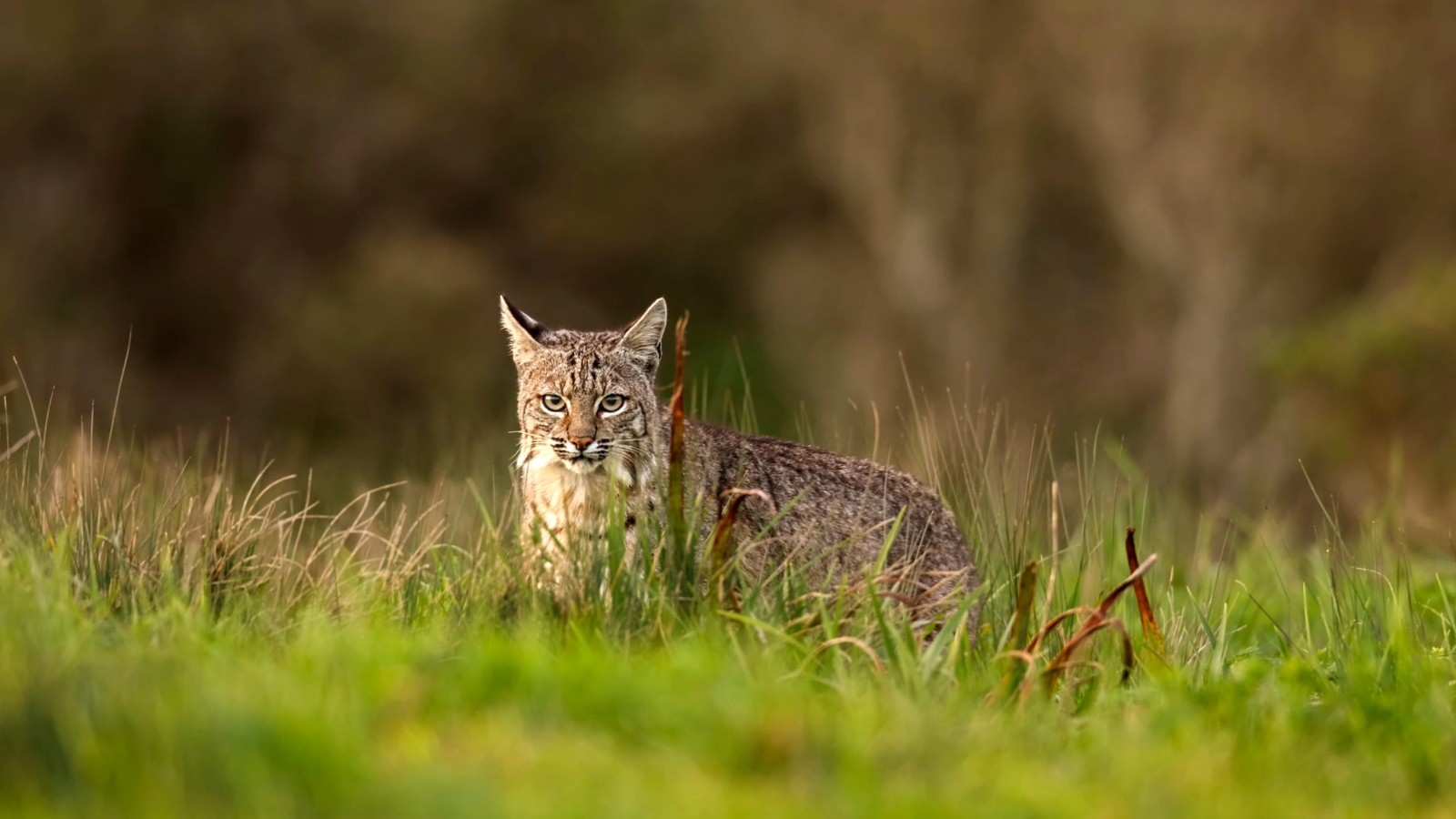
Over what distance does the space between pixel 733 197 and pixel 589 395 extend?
29.5 meters

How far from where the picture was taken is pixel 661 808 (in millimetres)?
4637

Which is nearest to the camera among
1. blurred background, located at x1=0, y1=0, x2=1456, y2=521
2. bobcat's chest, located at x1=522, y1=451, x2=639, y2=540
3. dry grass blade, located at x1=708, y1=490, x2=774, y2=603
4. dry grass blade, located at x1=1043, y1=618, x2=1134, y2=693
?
dry grass blade, located at x1=1043, y1=618, x2=1134, y2=693

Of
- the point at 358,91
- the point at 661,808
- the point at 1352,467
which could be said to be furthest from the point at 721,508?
the point at 358,91

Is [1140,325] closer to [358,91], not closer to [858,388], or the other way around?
[858,388]

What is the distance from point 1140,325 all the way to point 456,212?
13557 millimetres

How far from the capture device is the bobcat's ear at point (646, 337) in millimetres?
8234

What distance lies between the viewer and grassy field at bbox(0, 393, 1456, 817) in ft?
15.5

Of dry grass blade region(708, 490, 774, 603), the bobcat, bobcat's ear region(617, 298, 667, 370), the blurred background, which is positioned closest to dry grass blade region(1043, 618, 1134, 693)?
the bobcat

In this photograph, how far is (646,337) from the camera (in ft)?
27.2

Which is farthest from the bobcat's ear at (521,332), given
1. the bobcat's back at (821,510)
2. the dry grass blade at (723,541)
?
the dry grass blade at (723,541)

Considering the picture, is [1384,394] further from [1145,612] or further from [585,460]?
[585,460]

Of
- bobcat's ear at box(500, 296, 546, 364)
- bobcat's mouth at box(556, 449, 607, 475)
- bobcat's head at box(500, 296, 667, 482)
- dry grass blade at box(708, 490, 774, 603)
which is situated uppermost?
bobcat's ear at box(500, 296, 546, 364)

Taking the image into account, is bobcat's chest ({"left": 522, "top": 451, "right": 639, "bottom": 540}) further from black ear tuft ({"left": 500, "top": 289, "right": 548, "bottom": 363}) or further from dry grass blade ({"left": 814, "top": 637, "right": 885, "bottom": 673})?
dry grass blade ({"left": 814, "top": 637, "right": 885, "bottom": 673})

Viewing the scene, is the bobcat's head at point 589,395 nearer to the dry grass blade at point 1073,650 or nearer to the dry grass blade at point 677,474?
the dry grass blade at point 677,474
